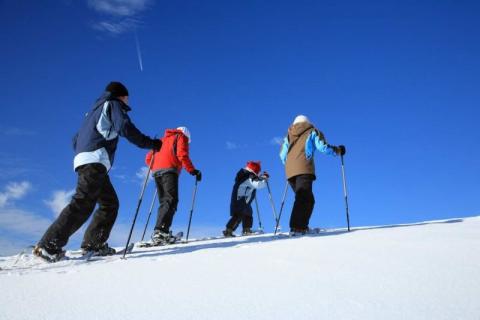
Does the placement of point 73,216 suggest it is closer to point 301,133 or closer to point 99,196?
point 99,196

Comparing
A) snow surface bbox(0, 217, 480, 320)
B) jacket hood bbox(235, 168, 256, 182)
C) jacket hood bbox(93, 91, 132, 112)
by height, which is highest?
jacket hood bbox(235, 168, 256, 182)

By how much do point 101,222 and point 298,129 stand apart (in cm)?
402

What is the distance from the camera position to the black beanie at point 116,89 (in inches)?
209

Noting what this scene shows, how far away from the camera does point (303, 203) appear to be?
7.04m

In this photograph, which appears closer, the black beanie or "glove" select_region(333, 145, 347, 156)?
the black beanie

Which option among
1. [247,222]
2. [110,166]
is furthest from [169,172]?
[247,222]

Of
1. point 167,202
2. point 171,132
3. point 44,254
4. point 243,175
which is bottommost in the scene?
point 44,254

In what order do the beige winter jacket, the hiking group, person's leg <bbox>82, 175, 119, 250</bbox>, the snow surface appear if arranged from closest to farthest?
1. the snow surface
2. the hiking group
3. person's leg <bbox>82, 175, 119, 250</bbox>
4. the beige winter jacket

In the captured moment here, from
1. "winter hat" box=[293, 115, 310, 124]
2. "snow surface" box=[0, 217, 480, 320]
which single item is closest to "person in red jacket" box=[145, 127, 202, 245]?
"winter hat" box=[293, 115, 310, 124]

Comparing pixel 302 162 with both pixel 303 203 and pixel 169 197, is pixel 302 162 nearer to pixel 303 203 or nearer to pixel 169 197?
pixel 303 203

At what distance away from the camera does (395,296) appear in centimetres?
232

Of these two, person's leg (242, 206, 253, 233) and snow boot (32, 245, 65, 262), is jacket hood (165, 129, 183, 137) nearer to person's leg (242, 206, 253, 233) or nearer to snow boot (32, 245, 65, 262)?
snow boot (32, 245, 65, 262)

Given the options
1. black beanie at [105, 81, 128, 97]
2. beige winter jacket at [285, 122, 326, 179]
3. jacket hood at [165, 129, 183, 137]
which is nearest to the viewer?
black beanie at [105, 81, 128, 97]

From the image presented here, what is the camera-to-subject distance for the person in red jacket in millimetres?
6977
